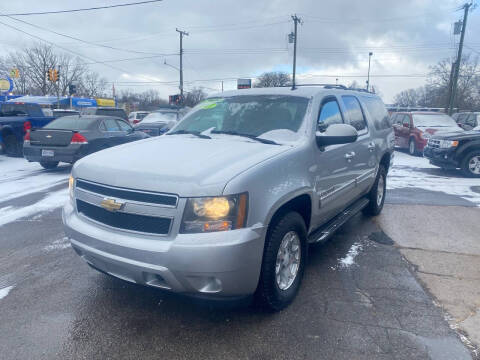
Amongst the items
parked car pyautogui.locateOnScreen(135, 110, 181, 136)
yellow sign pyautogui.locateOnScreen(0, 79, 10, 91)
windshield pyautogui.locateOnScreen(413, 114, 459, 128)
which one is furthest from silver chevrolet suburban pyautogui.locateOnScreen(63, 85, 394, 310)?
yellow sign pyautogui.locateOnScreen(0, 79, 10, 91)

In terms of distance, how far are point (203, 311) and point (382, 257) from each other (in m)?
2.33

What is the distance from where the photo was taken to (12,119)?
1088 cm

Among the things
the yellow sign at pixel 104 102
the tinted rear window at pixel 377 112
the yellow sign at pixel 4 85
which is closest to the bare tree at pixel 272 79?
the yellow sign at pixel 104 102

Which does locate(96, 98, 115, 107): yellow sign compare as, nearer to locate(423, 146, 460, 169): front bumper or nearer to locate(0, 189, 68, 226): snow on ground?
locate(0, 189, 68, 226): snow on ground

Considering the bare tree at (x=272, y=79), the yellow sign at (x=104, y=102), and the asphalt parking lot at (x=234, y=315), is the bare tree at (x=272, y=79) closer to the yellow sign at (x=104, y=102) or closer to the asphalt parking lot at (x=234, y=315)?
the yellow sign at (x=104, y=102)

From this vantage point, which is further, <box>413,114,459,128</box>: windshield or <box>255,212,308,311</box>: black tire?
<box>413,114,459,128</box>: windshield

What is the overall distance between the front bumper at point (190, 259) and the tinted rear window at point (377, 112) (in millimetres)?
3570

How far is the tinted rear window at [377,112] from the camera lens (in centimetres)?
535

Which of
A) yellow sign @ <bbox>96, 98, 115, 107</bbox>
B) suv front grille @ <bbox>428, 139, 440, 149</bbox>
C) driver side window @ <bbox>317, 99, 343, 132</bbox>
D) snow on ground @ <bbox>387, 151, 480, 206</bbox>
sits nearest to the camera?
driver side window @ <bbox>317, 99, 343, 132</bbox>

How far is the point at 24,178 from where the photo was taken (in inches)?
350

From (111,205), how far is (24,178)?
763 centimetres

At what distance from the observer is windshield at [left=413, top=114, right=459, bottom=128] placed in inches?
555

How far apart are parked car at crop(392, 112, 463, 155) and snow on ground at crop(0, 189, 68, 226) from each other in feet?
40.4

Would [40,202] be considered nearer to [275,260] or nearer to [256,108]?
[256,108]
